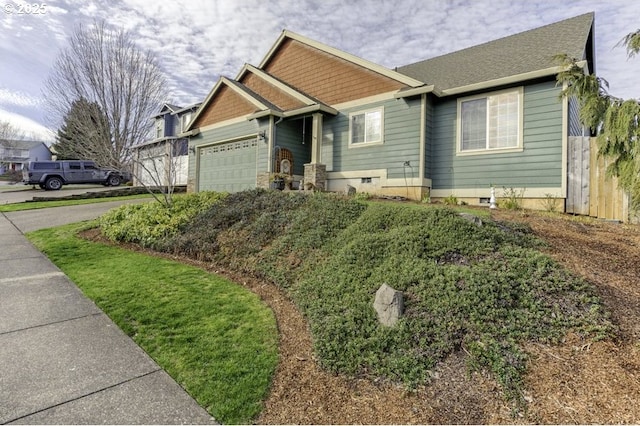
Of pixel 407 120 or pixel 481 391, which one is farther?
pixel 407 120

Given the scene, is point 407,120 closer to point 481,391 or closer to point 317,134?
point 317,134

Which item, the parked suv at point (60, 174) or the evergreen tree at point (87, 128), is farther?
the parked suv at point (60, 174)

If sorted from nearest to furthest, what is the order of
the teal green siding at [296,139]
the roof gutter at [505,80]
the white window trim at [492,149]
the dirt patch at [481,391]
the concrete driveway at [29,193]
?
the dirt patch at [481,391]
the roof gutter at [505,80]
the white window trim at [492,149]
the teal green siding at [296,139]
the concrete driveway at [29,193]

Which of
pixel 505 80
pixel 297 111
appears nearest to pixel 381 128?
pixel 297 111

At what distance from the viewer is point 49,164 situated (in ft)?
72.5

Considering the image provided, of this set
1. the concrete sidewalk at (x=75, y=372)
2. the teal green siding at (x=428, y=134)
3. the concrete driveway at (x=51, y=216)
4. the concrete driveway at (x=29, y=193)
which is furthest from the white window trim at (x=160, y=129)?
the concrete sidewalk at (x=75, y=372)

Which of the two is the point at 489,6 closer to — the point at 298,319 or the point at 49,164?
the point at 298,319

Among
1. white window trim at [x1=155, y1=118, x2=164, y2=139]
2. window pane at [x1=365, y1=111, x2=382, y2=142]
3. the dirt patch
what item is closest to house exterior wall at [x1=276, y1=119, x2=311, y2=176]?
window pane at [x1=365, y1=111, x2=382, y2=142]

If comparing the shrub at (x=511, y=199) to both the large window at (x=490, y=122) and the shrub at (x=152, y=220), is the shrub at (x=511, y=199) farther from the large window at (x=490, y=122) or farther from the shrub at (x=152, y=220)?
the shrub at (x=152, y=220)

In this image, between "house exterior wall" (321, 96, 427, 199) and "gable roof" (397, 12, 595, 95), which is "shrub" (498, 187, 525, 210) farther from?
"gable roof" (397, 12, 595, 95)

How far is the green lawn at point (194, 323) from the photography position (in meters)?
2.65

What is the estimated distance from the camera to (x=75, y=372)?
109 inches

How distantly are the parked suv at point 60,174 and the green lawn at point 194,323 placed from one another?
20.5 meters

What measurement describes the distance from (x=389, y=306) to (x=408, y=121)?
859 cm
